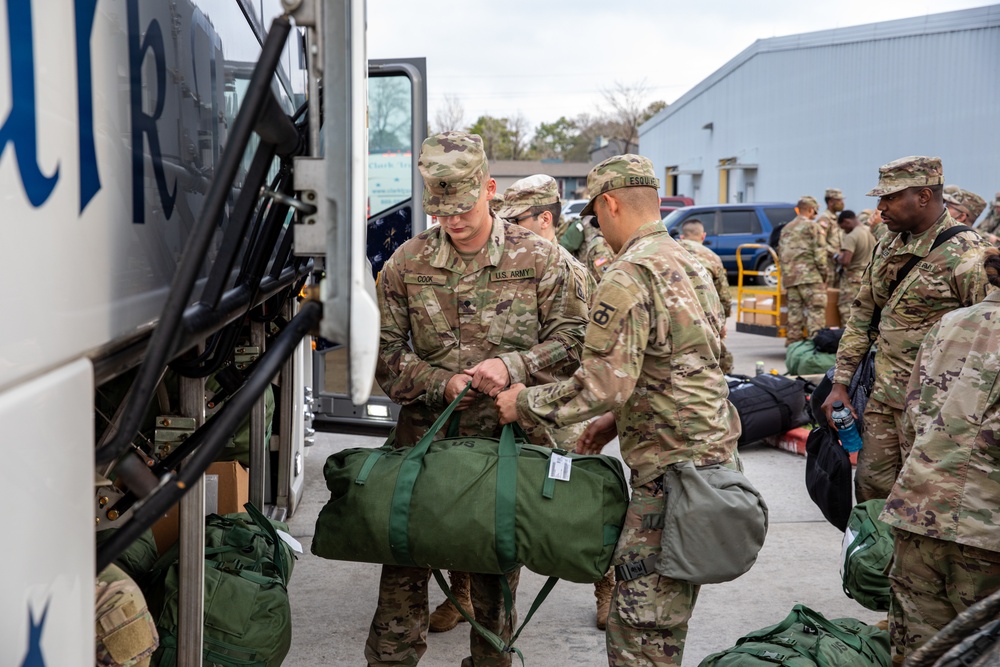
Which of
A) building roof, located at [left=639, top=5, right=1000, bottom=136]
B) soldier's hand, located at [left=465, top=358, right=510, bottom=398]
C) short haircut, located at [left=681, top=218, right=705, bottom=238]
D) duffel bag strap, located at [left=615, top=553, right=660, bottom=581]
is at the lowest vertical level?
duffel bag strap, located at [left=615, top=553, right=660, bottom=581]

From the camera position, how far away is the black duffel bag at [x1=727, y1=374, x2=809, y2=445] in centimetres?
710

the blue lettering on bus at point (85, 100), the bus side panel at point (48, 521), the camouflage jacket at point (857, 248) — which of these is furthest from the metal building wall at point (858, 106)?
the bus side panel at point (48, 521)

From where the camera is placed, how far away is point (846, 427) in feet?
15.1

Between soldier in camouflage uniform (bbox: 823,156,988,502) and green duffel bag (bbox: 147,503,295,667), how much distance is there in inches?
112

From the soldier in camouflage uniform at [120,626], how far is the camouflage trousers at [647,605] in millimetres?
1332

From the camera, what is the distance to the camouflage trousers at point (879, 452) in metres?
4.44

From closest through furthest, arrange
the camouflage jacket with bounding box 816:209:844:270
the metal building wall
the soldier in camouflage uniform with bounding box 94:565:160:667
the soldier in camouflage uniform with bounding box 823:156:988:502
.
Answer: the soldier in camouflage uniform with bounding box 94:565:160:667, the soldier in camouflage uniform with bounding box 823:156:988:502, the camouflage jacket with bounding box 816:209:844:270, the metal building wall

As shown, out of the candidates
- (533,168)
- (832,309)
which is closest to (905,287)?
(832,309)

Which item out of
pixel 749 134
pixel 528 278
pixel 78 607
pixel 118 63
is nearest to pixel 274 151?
pixel 118 63

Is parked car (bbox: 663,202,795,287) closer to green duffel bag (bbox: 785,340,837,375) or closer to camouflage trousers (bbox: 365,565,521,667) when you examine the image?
green duffel bag (bbox: 785,340,837,375)

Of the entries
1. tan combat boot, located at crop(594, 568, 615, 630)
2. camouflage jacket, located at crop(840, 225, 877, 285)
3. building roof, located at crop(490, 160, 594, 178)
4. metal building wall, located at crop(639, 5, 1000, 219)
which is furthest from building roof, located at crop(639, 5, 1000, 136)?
building roof, located at crop(490, 160, 594, 178)

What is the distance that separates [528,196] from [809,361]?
4.10m

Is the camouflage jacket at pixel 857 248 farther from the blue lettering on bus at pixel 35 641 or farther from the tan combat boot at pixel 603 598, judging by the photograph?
the blue lettering on bus at pixel 35 641

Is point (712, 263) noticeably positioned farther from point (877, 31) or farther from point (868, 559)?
point (877, 31)
